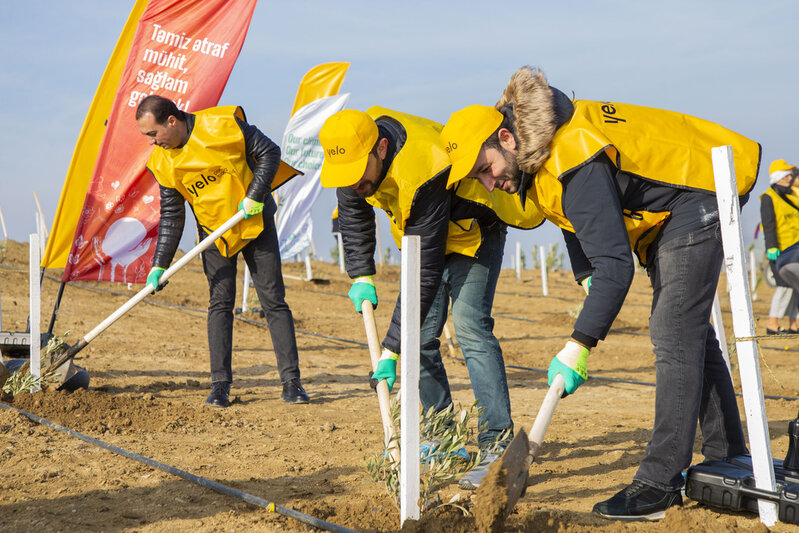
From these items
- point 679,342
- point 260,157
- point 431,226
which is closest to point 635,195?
point 679,342

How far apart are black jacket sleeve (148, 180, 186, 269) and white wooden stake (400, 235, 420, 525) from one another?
3058mm

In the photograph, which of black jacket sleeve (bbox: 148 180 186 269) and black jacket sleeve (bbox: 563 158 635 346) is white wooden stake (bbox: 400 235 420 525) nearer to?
black jacket sleeve (bbox: 563 158 635 346)

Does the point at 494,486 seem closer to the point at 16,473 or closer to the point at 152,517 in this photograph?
the point at 152,517

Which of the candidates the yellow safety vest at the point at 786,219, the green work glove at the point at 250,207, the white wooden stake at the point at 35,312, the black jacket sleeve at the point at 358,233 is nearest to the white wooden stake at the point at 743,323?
the black jacket sleeve at the point at 358,233

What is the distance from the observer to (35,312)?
4445mm

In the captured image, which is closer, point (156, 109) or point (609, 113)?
point (609, 113)

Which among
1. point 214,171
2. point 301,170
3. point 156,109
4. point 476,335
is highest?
point 301,170

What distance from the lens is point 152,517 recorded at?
2617 mm

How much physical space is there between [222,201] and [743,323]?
3346 mm

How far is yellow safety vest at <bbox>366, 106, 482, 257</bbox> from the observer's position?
2906 mm

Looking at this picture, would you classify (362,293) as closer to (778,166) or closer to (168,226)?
(168,226)

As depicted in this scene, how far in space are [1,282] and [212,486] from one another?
8.25 metres

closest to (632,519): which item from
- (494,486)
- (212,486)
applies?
(494,486)

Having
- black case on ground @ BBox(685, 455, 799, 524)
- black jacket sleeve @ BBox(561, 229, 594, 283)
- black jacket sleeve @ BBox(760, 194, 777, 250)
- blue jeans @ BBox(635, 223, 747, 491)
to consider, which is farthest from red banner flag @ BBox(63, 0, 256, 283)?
black jacket sleeve @ BBox(760, 194, 777, 250)
